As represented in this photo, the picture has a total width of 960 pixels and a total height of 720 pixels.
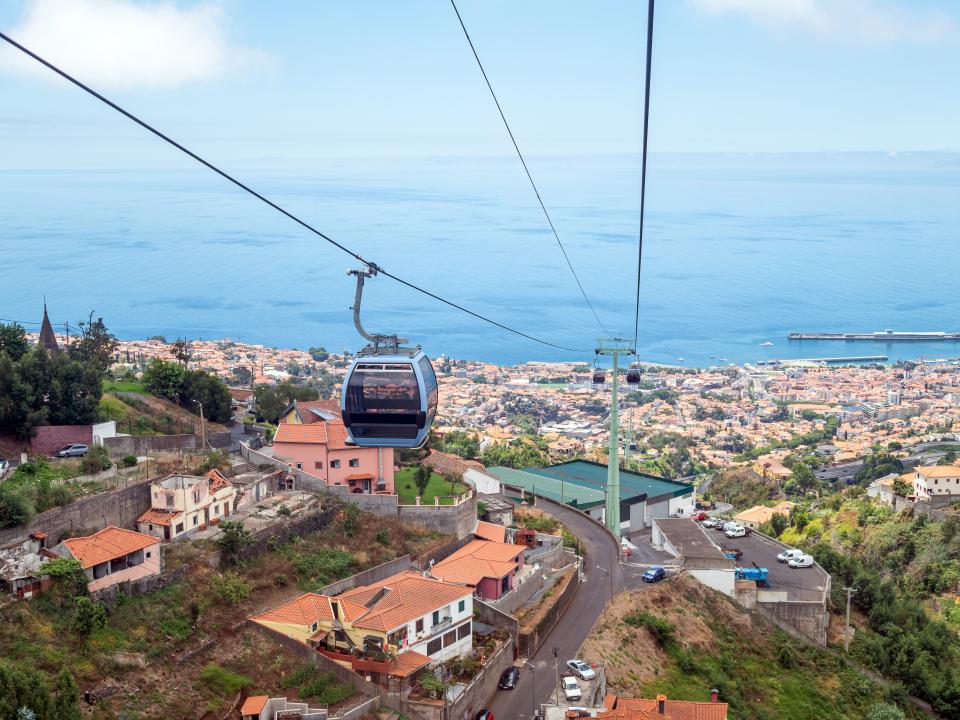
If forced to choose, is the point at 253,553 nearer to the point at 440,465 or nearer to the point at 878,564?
the point at 440,465

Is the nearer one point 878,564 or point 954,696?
point 954,696

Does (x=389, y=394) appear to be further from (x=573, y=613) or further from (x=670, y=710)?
(x=573, y=613)

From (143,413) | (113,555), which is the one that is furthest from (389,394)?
(143,413)

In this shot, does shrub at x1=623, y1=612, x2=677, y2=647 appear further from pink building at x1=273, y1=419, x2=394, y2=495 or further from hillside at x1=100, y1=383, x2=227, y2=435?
hillside at x1=100, y1=383, x2=227, y2=435

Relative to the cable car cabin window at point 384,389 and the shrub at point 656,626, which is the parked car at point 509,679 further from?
the cable car cabin window at point 384,389

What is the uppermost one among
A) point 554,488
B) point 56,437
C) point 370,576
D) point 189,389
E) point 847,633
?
point 189,389

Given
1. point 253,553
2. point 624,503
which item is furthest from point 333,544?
point 624,503
